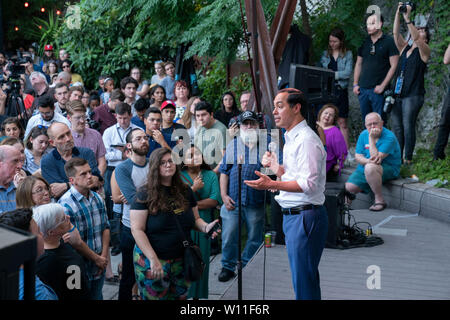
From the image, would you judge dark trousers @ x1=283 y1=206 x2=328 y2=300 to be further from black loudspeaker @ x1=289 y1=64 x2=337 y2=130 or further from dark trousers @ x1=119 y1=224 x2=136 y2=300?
dark trousers @ x1=119 y1=224 x2=136 y2=300

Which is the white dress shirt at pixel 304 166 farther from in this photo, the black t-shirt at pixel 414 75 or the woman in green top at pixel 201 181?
the black t-shirt at pixel 414 75

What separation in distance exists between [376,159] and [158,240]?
3.83 meters

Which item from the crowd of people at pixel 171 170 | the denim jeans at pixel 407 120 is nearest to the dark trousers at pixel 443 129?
the crowd of people at pixel 171 170

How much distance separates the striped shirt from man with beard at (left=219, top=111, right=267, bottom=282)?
1.52 metres

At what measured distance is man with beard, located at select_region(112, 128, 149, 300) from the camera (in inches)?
177

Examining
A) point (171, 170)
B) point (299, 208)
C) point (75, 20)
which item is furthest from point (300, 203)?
point (75, 20)

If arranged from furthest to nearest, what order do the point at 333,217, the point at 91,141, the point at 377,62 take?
the point at 377,62 → the point at 91,141 → the point at 333,217

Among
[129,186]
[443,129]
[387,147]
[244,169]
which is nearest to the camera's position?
[129,186]

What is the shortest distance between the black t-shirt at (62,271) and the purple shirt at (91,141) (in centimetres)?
236

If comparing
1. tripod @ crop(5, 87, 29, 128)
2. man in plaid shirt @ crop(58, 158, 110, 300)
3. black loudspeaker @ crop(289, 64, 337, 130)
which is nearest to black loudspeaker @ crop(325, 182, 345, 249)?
black loudspeaker @ crop(289, 64, 337, 130)

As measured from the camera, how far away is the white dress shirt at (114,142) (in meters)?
6.14

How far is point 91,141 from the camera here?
5855mm

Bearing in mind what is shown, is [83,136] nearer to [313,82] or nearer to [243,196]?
[243,196]

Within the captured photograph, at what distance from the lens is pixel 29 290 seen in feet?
5.28
